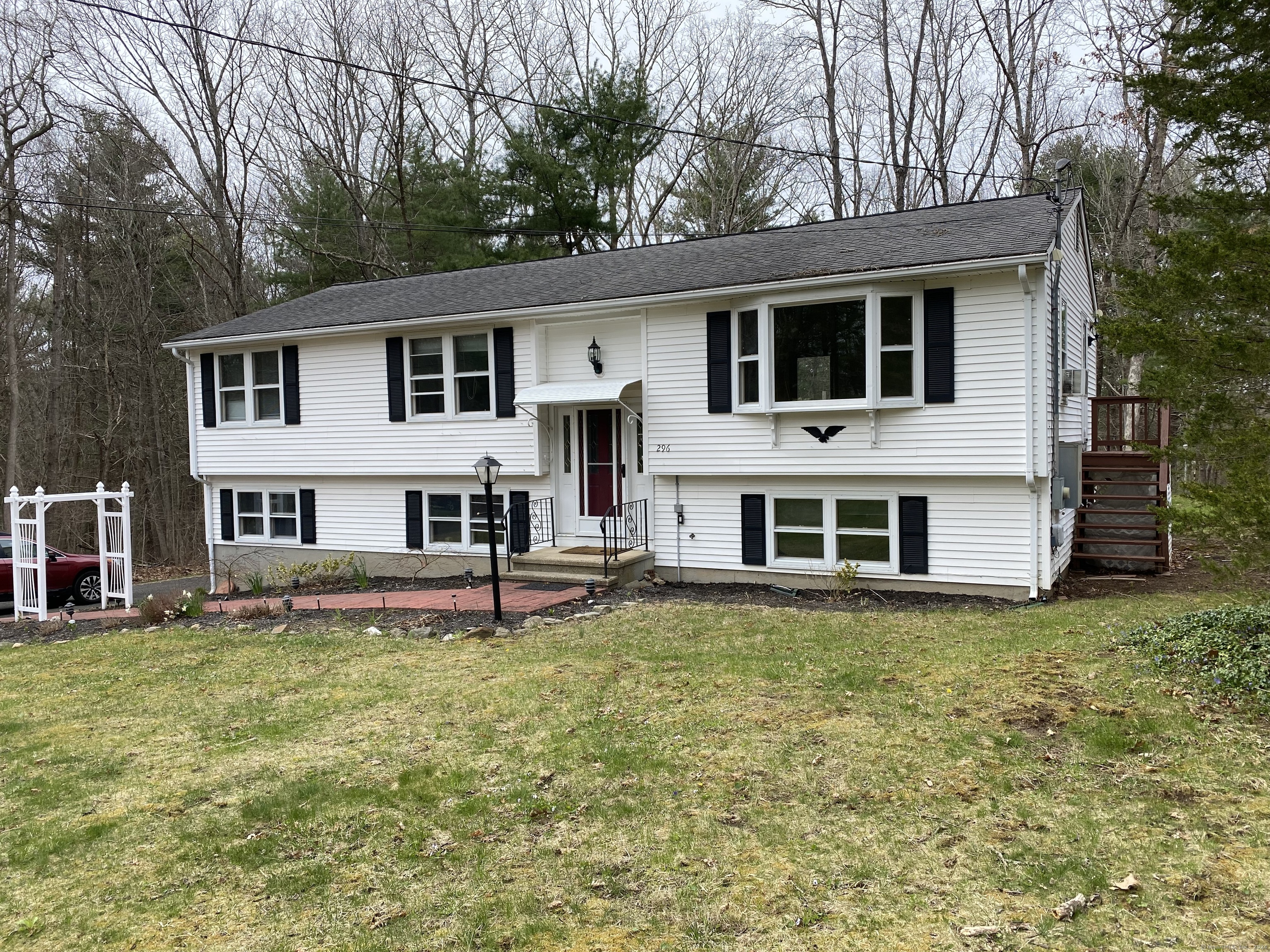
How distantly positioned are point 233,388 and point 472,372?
5.50 meters

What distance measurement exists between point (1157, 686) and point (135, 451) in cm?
2638

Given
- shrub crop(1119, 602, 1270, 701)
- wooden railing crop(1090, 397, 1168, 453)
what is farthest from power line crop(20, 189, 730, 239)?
shrub crop(1119, 602, 1270, 701)

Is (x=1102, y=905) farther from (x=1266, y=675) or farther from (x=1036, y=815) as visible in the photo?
(x=1266, y=675)

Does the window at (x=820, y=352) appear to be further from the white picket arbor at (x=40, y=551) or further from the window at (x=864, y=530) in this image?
the white picket arbor at (x=40, y=551)

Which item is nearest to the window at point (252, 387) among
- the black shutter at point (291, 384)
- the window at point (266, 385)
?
the window at point (266, 385)

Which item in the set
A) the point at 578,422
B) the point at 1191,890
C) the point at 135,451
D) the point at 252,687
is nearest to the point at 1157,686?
the point at 1191,890

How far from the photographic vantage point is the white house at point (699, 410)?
35.3 ft

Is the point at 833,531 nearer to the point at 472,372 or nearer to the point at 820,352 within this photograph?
the point at 820,352

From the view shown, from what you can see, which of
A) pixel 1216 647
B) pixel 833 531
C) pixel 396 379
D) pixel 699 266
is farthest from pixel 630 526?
pixel 1216 647

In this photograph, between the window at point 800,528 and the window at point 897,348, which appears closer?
the window at point 897,348

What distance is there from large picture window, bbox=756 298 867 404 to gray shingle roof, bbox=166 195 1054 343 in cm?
55

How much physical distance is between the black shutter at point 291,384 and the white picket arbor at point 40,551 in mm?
3272

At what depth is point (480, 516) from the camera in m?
14.6

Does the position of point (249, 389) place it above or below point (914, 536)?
above
